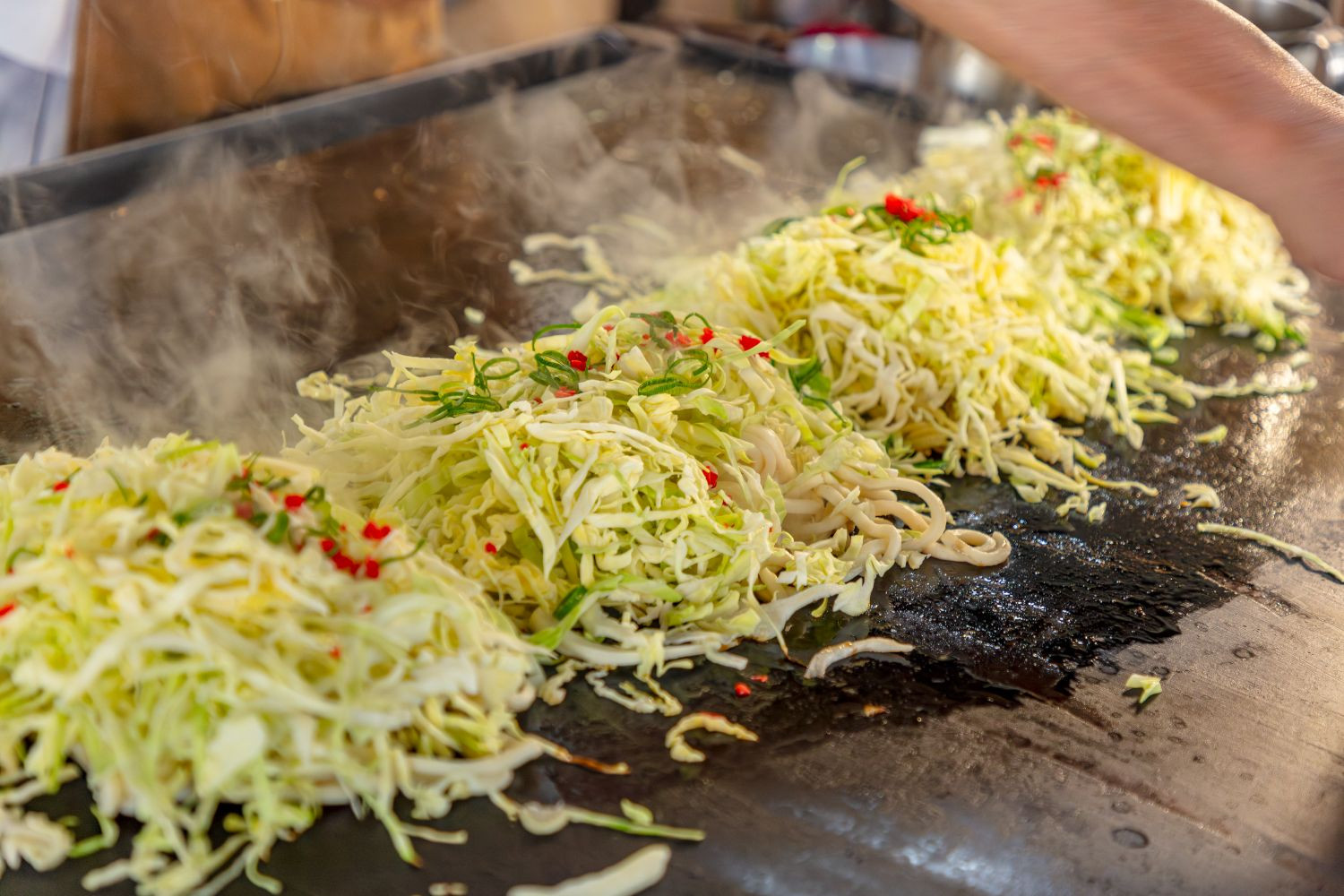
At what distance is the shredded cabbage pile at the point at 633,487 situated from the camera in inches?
74.6

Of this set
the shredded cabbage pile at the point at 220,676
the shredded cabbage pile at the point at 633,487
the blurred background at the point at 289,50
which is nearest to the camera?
the shredded cabbage pile at the point at 220,676

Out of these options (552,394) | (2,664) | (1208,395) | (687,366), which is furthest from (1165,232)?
(2,664)

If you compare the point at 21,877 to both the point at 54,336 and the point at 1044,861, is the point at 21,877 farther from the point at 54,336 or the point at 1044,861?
the point at 54,336

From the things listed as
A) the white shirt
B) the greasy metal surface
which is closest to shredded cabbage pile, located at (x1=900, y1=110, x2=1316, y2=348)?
the greasy metal surface

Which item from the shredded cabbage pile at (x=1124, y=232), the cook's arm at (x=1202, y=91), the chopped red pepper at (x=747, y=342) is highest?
the cook's arm at (x=1202, y=91)

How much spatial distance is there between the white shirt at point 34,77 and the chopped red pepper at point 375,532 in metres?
2.38

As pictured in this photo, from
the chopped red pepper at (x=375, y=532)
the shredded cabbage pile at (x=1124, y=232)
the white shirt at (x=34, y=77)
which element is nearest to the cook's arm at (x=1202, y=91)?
the shredded cabbage pile at (x=1124, y=232)

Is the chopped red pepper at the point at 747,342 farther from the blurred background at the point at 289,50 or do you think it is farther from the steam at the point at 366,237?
the blurred background at the point at 289,50

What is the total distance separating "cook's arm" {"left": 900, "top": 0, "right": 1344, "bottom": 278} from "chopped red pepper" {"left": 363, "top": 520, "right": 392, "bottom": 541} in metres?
1.55

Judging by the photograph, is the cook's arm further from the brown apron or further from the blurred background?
the brown apron

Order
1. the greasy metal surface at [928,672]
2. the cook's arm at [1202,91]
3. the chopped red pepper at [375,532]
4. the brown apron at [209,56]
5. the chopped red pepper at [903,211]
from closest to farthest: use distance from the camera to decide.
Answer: the greasy metal surface at [928,672] < the chopped red pepper at [375,532] < the cook's arm at [1202,91] < the chopped red pepper at [903,211] < the brown apron at [209,56]

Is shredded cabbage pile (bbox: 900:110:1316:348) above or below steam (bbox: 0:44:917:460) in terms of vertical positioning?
above

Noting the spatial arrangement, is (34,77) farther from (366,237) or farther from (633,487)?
(633,487)

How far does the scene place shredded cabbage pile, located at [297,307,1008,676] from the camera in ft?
6.22
